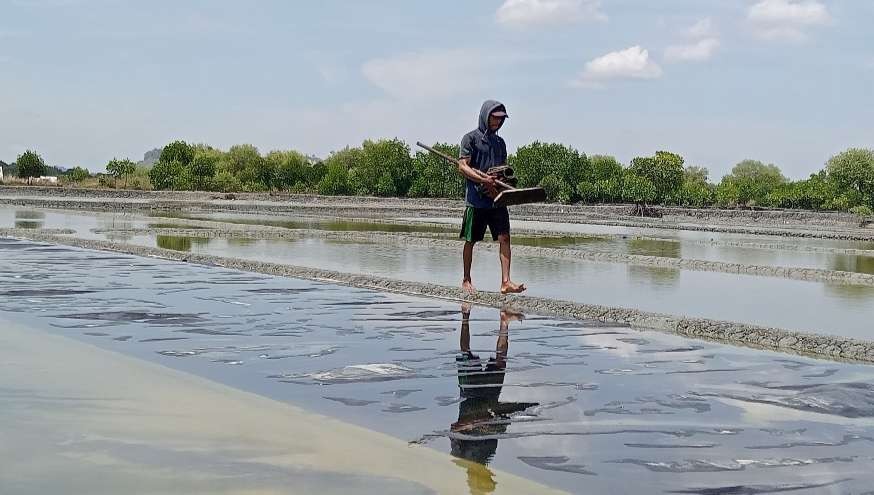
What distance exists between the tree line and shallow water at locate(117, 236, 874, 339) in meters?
43.5

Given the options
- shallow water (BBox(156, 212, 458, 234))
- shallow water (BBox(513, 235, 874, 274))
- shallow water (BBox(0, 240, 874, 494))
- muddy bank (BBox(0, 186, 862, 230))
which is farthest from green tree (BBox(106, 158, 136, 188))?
shallow water (BBox(0, 240, 874, 494))

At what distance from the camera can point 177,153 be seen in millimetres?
111375

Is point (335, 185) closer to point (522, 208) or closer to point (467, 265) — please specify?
point (522, 208)

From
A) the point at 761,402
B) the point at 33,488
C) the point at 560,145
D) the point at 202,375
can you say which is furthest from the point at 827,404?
the point at 560,145

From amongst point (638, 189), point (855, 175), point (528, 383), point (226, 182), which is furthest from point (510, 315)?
point (226, 182)

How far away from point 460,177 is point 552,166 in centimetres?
807

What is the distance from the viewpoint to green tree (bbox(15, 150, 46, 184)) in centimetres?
10075

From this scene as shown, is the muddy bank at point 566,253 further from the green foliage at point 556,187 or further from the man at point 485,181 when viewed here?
the green foliage at point 556,187

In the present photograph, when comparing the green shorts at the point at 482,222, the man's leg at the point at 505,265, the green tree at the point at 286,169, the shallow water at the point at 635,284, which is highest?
the green tree at the point at 286,169

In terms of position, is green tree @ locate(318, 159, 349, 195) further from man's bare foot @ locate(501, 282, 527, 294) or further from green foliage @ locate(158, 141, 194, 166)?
man's bare foot @ locate(501, 282, 527, 294)

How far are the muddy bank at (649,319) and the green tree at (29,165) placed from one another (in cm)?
9535

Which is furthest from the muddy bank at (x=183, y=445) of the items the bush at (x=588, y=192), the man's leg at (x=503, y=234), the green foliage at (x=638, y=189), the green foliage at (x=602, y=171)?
the green foliage at (x=602, y=171)

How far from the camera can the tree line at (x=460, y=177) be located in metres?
73.8

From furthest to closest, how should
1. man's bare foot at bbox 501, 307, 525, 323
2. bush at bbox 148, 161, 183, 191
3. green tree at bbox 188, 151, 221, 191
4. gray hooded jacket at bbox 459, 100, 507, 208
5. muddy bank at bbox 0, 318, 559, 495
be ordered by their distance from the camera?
green tree at bbox 188, 151, 221, 191 → bush at bbox 148, 161, 183, 191 → gray hooded jacket at bbox 459, 100, 507, 208 → man's bare foot at bbox 501, 307, 525, 323 → muddy bank at bbox 0, 318, 559, 495
